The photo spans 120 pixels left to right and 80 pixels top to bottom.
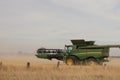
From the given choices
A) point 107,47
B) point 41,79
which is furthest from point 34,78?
point 107,47

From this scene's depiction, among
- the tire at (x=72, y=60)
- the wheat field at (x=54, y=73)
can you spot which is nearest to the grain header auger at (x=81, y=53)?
the tire at (x=72, y=60)

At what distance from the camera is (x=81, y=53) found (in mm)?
31922

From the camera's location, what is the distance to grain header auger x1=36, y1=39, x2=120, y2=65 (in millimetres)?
31364

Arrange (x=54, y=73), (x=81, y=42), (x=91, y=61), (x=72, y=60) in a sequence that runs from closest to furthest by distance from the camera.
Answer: (x=54, y=73), (x=91, y=61), (x=72, y=60), (x=81, y=42)

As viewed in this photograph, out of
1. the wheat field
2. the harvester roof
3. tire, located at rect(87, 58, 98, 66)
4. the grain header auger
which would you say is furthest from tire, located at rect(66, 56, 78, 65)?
the wheat field

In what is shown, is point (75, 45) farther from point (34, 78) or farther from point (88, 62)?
point (34, 78)

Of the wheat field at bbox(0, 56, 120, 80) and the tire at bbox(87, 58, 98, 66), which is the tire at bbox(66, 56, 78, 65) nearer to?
the tire at bbox(87, 58, 98, 66)

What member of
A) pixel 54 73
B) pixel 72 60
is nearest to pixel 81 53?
pixel 72 60

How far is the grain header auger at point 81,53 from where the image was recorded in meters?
31.4

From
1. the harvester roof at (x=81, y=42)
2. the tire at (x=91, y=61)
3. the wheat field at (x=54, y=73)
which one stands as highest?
the harvester roof at (x=81, y=42)

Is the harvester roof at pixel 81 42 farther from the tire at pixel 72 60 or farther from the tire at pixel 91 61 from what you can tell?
the tire at pixel 91 61

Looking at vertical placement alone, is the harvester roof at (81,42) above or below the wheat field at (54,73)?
above

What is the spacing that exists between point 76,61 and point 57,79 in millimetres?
18458

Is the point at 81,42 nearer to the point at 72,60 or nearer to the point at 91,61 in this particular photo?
the point at 72,60
